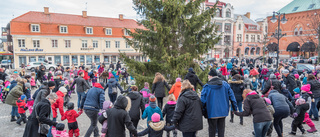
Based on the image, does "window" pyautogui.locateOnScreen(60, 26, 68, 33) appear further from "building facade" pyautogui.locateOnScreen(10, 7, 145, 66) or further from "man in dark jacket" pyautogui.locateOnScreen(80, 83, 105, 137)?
"man in dark jacket" pyautogui.locateOnScreen(80, 83, 105, 137)

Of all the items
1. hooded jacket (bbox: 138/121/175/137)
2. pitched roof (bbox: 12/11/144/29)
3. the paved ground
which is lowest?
the paved ground

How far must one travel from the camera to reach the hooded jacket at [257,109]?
4.73m

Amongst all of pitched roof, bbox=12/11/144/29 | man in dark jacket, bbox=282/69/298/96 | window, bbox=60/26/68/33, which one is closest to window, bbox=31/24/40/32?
pitched roof, bbox=12/11/144/29

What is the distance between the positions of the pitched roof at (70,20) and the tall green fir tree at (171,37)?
3052 cm

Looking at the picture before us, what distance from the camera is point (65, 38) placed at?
116 feet

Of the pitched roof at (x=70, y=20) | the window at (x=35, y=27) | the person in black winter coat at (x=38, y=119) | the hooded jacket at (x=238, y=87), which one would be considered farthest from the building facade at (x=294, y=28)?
the person in black winter coat at (x=38, y=119)

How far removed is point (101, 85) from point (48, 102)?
1639mm

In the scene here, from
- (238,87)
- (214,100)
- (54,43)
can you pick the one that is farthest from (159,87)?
(54,43)

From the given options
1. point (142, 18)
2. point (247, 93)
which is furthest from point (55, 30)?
point (247, 93)

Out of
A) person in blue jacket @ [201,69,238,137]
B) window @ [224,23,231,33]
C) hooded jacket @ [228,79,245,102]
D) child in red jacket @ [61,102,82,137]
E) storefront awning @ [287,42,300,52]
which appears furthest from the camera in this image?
window @ [224,23,231,33]

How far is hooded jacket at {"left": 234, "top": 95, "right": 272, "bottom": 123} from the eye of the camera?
4.73m

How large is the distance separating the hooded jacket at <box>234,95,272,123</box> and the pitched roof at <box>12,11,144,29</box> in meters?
37.2

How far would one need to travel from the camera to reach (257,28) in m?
54.8

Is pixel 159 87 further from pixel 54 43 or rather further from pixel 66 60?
pixel 66 60
